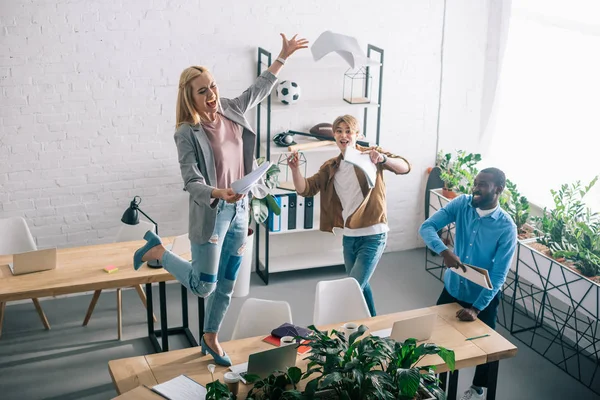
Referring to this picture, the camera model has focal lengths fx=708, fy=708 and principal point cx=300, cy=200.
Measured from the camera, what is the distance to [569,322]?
5062mm

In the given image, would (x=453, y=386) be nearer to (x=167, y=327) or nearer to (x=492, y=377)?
(x=492, y=377)

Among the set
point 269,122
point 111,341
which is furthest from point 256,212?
point 111,341

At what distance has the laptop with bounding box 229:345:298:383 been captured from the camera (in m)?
2.97

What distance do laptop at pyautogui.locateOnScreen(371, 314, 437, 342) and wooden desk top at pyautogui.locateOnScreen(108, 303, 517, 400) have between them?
0.22ft

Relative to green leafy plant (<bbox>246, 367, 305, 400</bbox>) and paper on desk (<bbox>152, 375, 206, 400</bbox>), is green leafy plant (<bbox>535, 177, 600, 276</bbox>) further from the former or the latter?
paper on desk (<bbox>152, 375, 206, 400</bbox>)

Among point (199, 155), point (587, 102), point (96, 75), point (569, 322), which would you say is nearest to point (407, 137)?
point (587, 102)

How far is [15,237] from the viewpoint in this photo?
16.0 feet

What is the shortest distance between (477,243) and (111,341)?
2588 millimetres

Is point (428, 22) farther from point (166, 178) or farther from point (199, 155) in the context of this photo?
point (199, 155)

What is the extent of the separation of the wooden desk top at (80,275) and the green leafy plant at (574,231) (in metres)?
2.55

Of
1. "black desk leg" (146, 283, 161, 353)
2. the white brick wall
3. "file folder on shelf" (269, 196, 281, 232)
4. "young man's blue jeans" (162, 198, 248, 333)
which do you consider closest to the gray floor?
"black desk leg" (146, 283, 161, 353)

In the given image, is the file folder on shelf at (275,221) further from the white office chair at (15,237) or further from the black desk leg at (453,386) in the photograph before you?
the black desk leg at (453,386)

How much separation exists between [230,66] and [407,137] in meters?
1.74

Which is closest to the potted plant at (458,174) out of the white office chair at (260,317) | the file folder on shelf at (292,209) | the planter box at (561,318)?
the planter box at (561,318)
